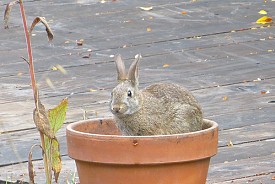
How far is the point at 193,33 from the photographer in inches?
314

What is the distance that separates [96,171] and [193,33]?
4.56 m

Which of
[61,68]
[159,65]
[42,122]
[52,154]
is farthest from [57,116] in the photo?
[159,65]

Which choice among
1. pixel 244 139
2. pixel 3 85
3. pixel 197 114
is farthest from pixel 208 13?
pixel 197 114

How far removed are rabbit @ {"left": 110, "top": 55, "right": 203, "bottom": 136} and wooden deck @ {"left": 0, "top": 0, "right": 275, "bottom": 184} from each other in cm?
61

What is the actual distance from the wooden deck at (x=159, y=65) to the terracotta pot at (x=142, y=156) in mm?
816

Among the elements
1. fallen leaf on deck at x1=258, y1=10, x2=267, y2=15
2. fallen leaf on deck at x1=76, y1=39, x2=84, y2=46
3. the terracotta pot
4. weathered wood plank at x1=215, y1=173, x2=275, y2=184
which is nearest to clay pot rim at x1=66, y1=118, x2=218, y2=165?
the terracotta pot

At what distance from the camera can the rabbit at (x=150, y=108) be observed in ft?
12.1

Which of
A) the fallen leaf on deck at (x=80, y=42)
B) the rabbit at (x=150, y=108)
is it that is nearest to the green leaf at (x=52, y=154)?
the rabbit at (x=150, y=108)

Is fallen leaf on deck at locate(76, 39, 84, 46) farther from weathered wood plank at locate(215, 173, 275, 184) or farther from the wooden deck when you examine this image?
weathered wood plank at locate(215, 173, 275, 184)

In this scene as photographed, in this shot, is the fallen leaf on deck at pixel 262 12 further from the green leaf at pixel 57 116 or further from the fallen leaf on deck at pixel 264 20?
the green leaf at pixel 57 116

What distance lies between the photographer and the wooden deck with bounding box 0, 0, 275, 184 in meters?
4.94

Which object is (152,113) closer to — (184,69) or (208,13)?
(184,69)

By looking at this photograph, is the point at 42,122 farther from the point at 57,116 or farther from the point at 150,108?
the point at 150,108

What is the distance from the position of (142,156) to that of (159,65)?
364 centimetres
